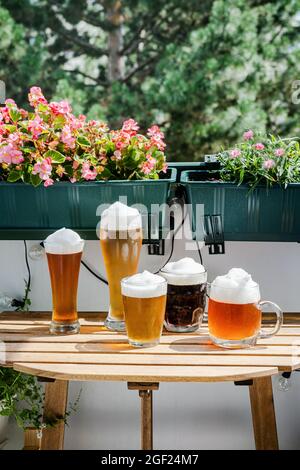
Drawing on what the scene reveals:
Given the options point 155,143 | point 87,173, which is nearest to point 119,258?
point 87,173

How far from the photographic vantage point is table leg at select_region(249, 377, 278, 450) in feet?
4.82

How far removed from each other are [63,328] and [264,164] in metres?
0.61

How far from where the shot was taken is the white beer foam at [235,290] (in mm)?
1227

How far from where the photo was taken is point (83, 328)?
1381mm

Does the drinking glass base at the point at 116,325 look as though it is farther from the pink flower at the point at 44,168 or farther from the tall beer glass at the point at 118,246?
the pink flower at the point at 44,168

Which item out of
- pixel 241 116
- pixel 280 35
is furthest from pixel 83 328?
pixel 280 35

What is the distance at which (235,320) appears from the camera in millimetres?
1228

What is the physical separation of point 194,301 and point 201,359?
0.20 m

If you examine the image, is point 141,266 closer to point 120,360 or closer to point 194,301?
point 194,301

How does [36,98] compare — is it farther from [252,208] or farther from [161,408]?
[161,408]

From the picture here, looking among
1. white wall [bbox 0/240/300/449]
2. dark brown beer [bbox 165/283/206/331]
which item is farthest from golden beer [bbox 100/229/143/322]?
white wall [bbox 0/240/300/449]

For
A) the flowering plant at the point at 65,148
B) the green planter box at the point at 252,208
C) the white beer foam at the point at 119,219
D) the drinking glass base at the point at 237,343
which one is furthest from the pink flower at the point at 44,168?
the drinking glass base at the point at 237,343

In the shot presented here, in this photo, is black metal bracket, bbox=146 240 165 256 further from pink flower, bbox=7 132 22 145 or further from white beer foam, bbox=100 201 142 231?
pink flower, bbox=7 132 22 145

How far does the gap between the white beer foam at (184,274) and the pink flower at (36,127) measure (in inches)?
17.8
